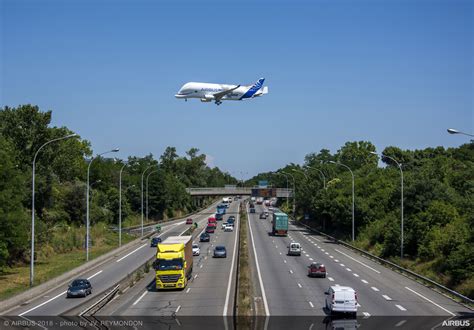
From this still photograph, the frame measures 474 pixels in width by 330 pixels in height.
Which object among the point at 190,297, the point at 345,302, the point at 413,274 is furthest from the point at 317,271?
the point at 345,302

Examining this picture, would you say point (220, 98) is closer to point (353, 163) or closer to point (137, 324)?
point (137, 324)

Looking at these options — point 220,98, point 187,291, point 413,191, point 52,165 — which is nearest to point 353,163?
point 52,165

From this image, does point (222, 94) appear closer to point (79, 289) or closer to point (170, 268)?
point (170, 268)

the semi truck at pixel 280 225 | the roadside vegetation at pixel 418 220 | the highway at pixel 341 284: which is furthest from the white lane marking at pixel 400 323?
the semi truck at pixel 280 225

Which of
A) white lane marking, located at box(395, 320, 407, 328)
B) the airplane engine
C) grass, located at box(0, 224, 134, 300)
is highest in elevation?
the airplane engine

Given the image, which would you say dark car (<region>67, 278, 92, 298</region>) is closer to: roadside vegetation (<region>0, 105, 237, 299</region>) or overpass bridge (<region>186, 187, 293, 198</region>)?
roadside vegetation (<region>0, 105, 237, 299</region>)

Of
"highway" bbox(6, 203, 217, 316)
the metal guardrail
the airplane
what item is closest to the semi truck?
the metal guardrail
